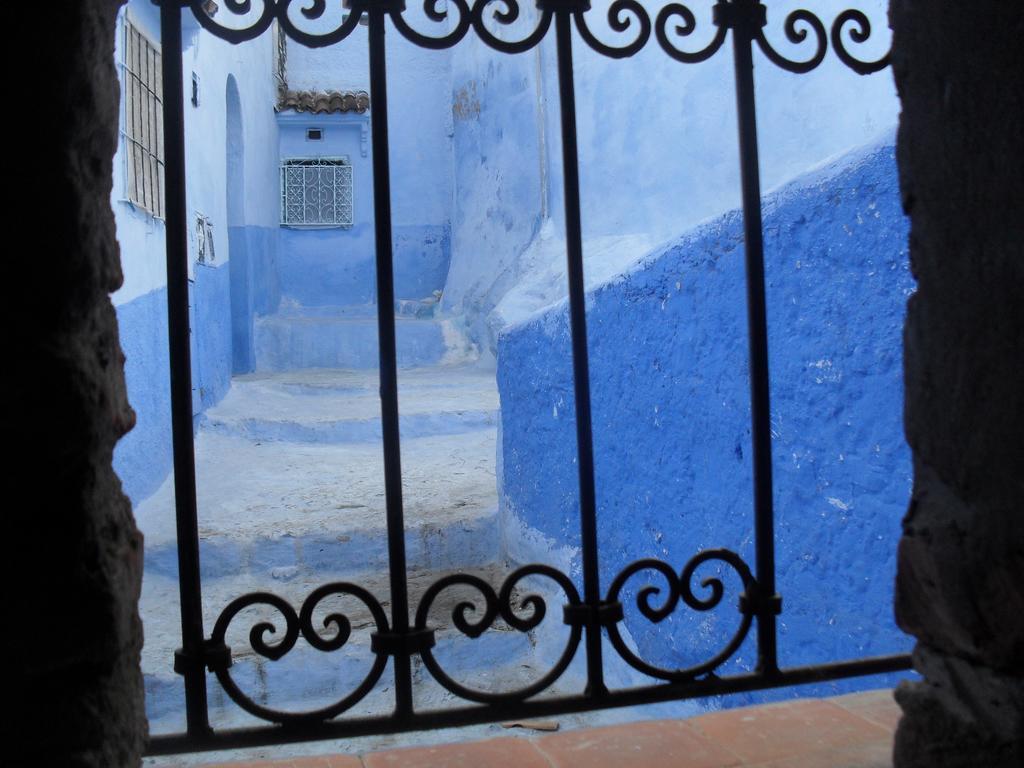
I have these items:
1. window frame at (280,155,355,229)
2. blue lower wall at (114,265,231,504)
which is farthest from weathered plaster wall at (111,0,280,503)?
window frame at (280,155,355,229)

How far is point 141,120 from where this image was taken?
5094 mm

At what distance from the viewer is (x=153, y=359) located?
4.88m

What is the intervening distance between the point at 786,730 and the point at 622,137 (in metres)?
5.71

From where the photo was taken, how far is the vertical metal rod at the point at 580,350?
3.63 feet

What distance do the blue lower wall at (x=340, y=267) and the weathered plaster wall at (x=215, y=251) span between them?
0.33 m

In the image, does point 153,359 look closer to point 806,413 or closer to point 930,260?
A: point 806,413

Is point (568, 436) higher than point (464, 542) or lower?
higher

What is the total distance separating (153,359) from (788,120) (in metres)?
3.37

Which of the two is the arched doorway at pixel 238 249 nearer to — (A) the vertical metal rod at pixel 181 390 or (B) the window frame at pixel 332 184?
(B) the window frame at pixel 332 184

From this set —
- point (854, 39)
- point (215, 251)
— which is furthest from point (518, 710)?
point (215, 251)

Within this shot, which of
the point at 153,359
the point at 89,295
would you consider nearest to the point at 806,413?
the point at 89,295

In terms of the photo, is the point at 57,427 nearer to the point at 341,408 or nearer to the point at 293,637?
the point at 293,637

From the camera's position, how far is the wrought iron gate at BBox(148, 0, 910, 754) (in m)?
1.03

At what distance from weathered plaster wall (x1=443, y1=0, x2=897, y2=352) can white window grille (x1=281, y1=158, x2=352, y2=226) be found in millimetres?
1727
